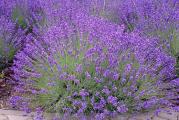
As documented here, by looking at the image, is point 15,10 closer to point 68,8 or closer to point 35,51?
point 68,8

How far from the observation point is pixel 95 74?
3.37m

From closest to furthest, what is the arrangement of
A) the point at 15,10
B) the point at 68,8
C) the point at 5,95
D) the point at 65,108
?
1. the point at 65,108
2. the point at 5,95
3. the point at 68,8
4. the point at 15,10

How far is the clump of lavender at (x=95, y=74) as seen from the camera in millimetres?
3297

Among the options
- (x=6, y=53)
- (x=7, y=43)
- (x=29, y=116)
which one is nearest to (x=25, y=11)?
(x=7, y=43)

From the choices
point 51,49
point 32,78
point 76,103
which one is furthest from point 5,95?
point 76,103

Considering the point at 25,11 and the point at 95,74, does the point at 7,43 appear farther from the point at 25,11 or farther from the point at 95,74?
the point at 95,74

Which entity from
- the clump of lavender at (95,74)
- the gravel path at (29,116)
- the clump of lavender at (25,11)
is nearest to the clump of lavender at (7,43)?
the clump of lavender at (25,11)

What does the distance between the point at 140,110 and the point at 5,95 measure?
1.49m

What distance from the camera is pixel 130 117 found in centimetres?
339

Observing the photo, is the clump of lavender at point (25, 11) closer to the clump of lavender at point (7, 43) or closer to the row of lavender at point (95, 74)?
the clump of lavender at point (7, 43)

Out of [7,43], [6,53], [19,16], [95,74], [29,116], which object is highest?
[19,16]

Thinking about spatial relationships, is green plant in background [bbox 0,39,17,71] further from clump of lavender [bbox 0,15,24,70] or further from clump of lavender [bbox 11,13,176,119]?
clump of lavender [bbox 11,13,176,119]

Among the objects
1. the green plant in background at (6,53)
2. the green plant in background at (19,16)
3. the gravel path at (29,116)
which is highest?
the green plant in background at (19,16)

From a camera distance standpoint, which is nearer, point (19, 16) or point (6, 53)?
point (6, 53)
